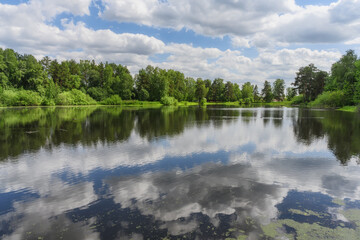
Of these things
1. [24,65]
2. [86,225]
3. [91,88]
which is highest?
[24,65]

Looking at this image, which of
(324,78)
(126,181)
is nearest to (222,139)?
(126,181)

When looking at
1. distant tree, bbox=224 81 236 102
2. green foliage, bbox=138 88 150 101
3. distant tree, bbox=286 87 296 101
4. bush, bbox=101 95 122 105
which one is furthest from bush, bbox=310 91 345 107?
bush, bbox=101 95 122 105

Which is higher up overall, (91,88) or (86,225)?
(91,88)

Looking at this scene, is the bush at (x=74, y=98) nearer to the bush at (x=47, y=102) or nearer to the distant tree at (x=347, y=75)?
the bush at (x=47, y=102)

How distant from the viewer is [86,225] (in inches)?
246

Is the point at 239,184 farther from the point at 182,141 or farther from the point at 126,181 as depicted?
the point at 182,141

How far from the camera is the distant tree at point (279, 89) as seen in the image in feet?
504

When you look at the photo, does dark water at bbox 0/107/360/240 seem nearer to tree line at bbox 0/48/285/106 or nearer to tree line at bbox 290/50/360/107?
tree line at bbox 290/50/360/107

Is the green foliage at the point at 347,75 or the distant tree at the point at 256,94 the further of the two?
the distant tree at the point at 256,94

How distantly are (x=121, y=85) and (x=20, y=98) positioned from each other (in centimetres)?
4216

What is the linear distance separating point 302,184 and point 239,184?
8.71ft

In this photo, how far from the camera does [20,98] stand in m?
72.3

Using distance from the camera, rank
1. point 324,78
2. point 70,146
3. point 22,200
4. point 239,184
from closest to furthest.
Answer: point 22,200
point 239,184
point 70,146
point 324,78

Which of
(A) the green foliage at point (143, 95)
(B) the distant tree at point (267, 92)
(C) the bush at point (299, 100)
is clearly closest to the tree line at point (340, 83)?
(C) the bush at point (299, 100)
